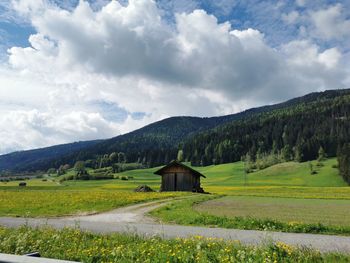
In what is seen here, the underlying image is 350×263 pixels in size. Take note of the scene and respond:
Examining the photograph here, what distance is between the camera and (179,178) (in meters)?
77.1

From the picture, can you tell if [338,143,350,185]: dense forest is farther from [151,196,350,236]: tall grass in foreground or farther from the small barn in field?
[151,196,350,236]: tall grass in foreground

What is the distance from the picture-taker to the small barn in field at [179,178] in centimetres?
7644

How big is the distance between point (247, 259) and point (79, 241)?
6.30 meters

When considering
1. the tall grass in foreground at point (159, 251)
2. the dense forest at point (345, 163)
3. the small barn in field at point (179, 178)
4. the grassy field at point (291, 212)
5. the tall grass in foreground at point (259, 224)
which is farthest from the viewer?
the dense forest at point (345, 163)

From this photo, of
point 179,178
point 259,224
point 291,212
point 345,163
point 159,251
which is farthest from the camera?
point 345,163

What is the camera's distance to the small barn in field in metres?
76.4

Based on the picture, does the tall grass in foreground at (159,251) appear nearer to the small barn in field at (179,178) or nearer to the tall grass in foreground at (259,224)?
the tall grass in foreground at (259,224)

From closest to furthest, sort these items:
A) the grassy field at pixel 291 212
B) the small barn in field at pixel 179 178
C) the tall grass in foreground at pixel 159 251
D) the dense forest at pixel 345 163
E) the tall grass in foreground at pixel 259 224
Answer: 1. the tall grass in foreground at pixel 159 251
2. the tall grass in foreground at pixel 259 224
3. the grassy field at pixel 291 212
4. the small barn in field at pixel 179 178
5. the dense forest at pixel 345 163

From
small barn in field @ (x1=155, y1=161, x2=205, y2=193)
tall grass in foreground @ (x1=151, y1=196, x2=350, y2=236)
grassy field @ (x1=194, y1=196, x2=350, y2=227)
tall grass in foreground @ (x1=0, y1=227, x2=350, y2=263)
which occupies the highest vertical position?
small barn in field @ (x1=155, y1=161, x2=205, y2=193)

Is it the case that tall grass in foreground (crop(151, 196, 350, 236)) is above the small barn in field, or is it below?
below

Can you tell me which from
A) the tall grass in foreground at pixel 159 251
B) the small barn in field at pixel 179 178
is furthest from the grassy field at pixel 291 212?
the small barn in field at pixel 179 178

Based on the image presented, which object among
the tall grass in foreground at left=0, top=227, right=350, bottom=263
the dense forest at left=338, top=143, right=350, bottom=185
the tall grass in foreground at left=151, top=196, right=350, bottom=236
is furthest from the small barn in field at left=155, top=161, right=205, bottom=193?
the dense forest at left=338, top=143, right=350, bottom=185

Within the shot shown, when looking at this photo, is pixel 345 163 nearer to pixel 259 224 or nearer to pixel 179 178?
pixel 179 178

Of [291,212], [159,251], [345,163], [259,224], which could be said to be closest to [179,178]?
[291,212]
